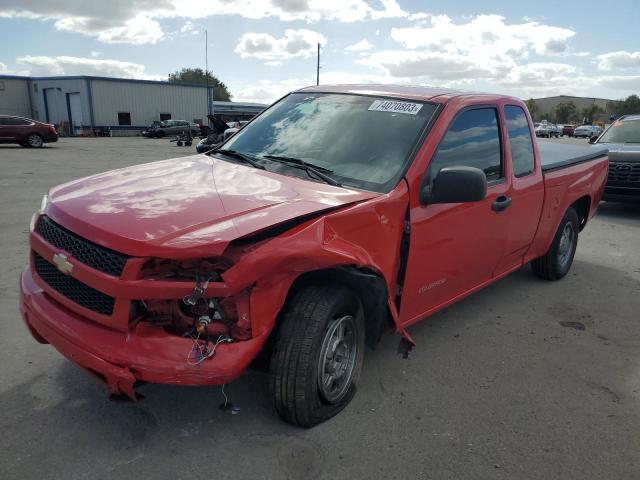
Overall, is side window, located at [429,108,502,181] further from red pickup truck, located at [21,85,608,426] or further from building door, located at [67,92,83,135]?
building door, located at [67,92,83,135]

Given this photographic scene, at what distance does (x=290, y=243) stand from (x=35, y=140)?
2437 centimetres

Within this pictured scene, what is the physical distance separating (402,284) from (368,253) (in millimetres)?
459

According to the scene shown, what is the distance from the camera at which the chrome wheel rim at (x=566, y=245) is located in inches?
213

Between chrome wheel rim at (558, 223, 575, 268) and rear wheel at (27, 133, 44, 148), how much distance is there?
23275 millimetres

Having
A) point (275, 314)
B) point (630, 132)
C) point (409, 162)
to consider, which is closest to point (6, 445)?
point (275, 314)

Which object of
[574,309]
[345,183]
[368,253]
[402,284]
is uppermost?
[345,183]

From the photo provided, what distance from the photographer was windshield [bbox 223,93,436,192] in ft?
10.3

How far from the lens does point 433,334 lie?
404 cm

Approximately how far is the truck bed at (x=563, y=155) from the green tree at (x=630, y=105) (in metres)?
104

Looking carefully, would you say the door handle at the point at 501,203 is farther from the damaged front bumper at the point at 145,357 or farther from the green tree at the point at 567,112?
the green tree at the point at 567,112

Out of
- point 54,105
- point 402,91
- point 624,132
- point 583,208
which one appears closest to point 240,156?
point 402,91

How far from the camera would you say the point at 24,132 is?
73.1 feet

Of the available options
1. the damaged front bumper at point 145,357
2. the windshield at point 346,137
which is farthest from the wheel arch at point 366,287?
the windshield at point 346,137

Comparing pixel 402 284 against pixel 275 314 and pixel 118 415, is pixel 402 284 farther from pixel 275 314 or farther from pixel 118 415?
pixel 118 415
